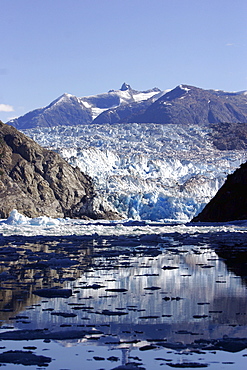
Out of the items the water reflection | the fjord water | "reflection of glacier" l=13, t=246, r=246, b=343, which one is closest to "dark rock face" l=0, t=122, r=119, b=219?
the water reflection

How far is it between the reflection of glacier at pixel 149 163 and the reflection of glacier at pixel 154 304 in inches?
1827

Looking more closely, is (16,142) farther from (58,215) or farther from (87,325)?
(87,325)

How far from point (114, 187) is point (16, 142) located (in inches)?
543

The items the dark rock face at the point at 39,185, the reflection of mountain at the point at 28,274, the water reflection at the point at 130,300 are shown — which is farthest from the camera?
the dark rock face at the point at 39,185

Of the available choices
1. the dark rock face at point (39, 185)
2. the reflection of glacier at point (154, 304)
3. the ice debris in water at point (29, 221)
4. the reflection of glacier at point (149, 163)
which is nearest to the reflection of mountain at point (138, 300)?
the reflection of glacier at point (154, 304)

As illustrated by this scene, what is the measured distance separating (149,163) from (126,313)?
247 feet

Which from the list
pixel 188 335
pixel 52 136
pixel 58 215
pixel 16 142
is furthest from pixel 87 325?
pixel 52 136

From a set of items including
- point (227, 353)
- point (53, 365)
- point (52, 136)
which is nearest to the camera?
point (53, 365)

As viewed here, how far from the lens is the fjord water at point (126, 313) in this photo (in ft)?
19.0

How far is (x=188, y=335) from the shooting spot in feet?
21.2

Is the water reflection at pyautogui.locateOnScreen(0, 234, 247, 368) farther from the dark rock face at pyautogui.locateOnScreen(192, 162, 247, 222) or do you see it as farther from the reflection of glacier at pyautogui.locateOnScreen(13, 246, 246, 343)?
the dark rock face at pyautogui.locateOnScreen(192, 162, 247, 222)

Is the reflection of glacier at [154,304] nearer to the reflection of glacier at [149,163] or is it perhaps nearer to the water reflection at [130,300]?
the water reflection at [130,300]

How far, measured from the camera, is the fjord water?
5.79 m

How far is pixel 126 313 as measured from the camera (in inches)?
304
